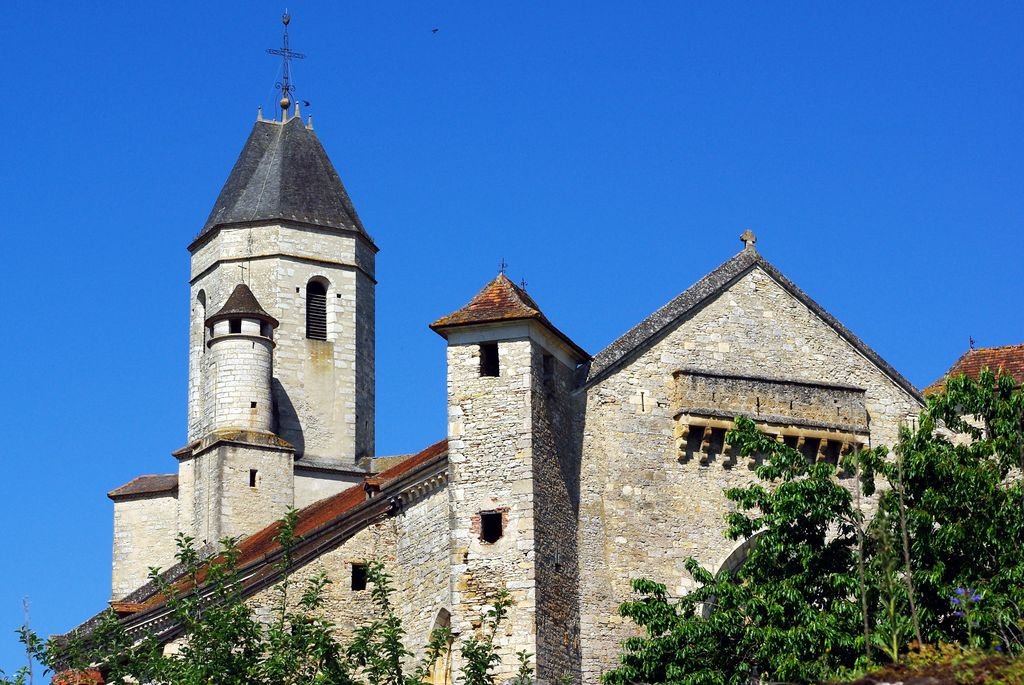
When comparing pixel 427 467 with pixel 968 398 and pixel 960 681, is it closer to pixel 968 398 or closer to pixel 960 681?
pixel 968 398

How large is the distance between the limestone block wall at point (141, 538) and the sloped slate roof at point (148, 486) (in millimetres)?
117

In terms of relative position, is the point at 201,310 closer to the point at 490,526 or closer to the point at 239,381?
the point at 239,381

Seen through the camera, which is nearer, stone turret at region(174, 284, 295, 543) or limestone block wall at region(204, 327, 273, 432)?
stone turret at region(174, 284, 295, 543)

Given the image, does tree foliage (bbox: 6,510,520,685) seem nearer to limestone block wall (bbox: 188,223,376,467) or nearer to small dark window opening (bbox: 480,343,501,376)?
small dark window opening (bbox: 480,343,501,376)

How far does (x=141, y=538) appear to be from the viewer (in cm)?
4453

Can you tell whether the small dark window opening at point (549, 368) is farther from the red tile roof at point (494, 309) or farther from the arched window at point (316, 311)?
the arched window at point (316, 311)

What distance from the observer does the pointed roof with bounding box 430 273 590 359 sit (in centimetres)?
2958

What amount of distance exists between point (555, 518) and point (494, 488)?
117 cm

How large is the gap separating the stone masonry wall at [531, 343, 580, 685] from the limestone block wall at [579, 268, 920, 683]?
28cm

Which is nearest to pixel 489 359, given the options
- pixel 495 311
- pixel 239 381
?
pixel 495 311

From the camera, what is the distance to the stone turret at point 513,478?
2830cm

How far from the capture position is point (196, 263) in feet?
149

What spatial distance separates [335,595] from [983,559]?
461 inches

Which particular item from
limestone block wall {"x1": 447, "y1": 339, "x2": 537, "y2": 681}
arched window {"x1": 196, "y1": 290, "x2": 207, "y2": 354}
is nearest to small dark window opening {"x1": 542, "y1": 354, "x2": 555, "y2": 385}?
limestone block wall {"x1": 447, "y1": 339, "x2": 537, "y2": 681}
